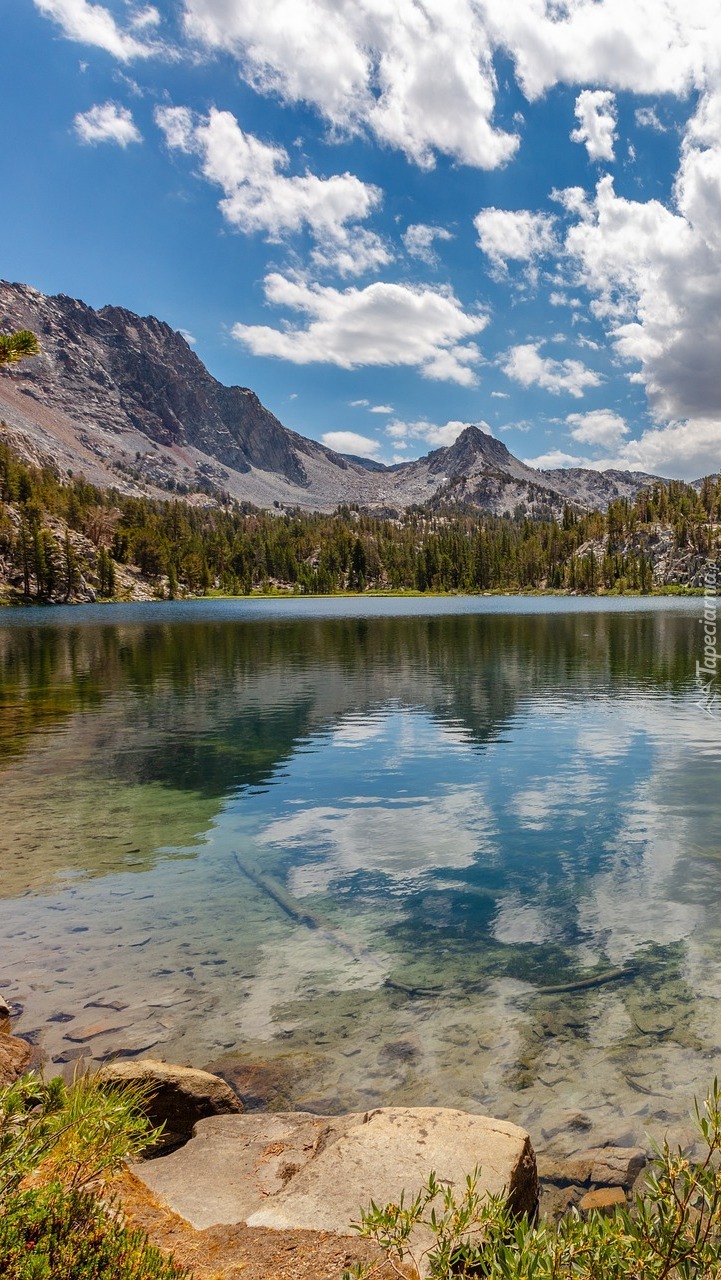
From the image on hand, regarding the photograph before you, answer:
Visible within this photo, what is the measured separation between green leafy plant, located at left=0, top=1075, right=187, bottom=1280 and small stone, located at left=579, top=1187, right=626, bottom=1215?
5118 millimetres

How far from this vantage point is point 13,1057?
386 inches

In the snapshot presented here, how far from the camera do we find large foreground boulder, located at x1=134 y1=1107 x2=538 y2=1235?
20.7 feet

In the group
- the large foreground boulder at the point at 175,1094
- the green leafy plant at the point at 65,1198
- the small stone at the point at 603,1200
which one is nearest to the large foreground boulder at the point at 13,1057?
the large foreground boulder at the point at 175,1094

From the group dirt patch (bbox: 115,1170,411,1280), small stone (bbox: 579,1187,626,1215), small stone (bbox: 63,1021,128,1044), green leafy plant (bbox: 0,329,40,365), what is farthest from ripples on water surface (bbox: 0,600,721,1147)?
green leafy plant (bbox: 0,329,40,365)

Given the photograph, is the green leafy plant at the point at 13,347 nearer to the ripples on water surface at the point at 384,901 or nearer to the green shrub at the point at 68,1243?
the ripples on water surface at the point at 384,901

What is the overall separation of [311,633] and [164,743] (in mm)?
73054

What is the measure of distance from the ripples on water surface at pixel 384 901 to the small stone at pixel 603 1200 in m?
1.03

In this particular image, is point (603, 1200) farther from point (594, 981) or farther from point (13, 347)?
point (13, 347)

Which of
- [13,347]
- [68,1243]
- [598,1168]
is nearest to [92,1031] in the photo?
[68,1243]

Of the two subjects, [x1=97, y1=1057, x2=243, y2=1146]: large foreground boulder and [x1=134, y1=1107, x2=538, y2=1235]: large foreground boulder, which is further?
[x1=97, y1=1057, x2=243, y2=1146]: large foreground boulder

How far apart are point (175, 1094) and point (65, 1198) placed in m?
3.82

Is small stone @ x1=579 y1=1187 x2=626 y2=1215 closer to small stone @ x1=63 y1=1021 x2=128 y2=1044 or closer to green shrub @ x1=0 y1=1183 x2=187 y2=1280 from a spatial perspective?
green shrub @ x1=0 y1=1183 x2=187 y2=1280

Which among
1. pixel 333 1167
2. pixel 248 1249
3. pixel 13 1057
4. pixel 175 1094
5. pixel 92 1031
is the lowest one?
pixel 92 1031

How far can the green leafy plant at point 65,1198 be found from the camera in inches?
179
